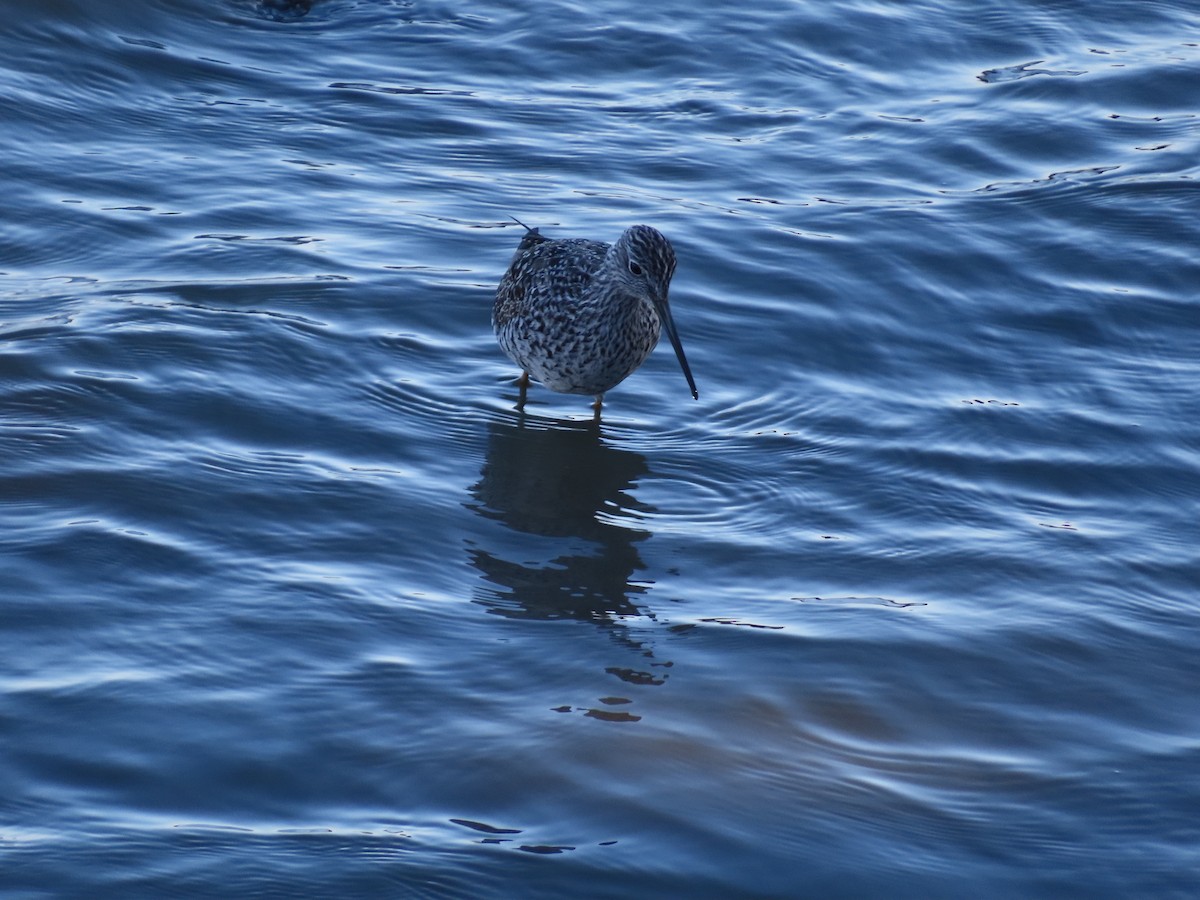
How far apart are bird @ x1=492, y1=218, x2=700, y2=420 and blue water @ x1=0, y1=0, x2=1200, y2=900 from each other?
36 centimetres

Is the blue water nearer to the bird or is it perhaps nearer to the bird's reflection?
the bird's reflection

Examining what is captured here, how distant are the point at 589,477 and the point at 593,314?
3.05ft

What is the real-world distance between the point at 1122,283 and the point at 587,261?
3.59 meters

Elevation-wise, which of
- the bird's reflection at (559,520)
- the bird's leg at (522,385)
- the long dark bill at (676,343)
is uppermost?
the long dark bill at (676,343)

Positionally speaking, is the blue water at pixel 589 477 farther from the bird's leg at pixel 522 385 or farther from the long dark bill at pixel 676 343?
the long dark bill at pixel 676 343

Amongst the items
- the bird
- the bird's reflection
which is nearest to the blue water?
the bird's reflection

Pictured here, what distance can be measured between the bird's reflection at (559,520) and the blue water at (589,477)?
0.10 ft

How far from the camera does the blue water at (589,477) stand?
16.7 ft

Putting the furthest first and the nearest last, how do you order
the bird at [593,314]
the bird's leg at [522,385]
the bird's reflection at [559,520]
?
the bird's leg at [522,385] → the bird at [593,314] → the bird's reflection at [559,520]

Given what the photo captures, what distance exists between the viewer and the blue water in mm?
5082

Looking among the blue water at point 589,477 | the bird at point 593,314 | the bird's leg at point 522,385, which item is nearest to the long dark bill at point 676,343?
the bird at point 593,314

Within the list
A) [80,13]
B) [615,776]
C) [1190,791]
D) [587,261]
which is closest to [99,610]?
[615,776]

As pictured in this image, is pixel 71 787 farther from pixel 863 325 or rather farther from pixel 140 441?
pixel 863 325

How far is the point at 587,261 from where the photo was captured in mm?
8469
